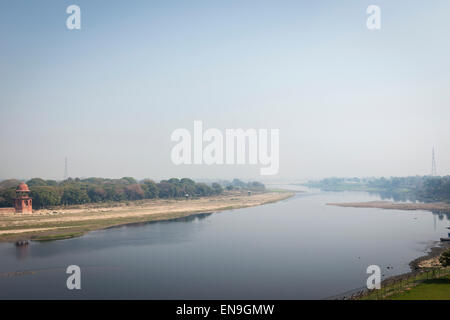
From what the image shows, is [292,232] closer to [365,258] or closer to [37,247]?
[365,258]

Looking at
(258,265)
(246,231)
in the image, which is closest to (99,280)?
(258,265)

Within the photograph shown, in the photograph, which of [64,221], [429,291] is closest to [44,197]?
[64,221]
